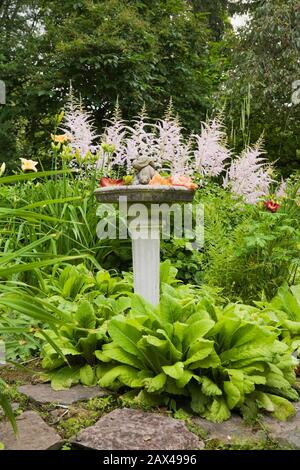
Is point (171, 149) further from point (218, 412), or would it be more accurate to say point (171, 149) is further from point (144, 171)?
point (218, 412)

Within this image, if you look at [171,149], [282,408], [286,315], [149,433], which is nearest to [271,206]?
[286,315]

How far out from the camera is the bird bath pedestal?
2412 mm

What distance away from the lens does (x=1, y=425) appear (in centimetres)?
179

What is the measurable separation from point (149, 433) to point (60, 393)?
527 mm

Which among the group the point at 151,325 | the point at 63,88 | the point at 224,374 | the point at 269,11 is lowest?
the point at 224,374

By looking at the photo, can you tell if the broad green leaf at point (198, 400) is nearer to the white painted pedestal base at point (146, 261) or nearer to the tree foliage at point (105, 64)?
the white painted pedestal base at point (146, 261)

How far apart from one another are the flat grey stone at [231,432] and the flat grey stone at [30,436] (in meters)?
0.53

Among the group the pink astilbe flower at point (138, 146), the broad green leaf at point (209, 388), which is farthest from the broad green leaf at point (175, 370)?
the pink astilbe flower at point (138, 146)

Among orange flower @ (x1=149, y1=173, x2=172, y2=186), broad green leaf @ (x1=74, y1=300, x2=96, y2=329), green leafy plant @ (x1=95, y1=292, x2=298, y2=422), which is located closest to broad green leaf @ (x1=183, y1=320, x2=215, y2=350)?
green leafy plant @ (x1=95, y1=292, x2=298, y2=422)

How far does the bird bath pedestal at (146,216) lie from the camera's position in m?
2.41

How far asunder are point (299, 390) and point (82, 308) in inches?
42.1

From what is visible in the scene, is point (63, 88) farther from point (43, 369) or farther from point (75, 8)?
point (43, 369)

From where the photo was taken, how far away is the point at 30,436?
1.73 meters

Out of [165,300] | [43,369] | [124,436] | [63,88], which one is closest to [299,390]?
[165,300]
